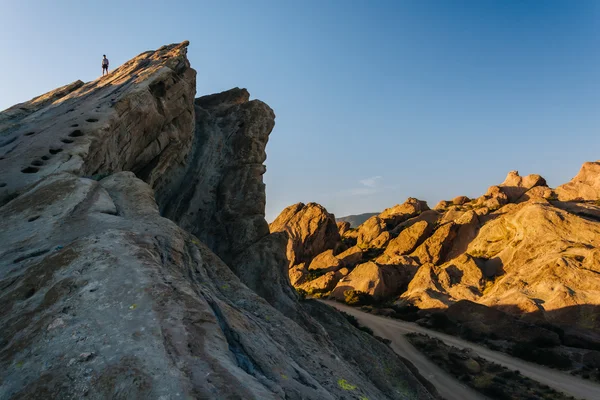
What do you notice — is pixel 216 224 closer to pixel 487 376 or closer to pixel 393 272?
pixel 487 376

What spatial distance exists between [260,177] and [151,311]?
2519 cm

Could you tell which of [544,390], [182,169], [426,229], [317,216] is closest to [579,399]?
[544,390]

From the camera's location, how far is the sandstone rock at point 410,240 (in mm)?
66750

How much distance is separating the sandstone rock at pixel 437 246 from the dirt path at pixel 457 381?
2333 cm

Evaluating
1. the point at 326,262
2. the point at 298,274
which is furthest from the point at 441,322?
the point at 298,274

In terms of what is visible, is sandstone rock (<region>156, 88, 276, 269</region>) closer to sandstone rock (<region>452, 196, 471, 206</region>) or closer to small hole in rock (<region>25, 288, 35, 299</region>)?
small hole in rock (<region>25, 288, 35, 299</region>)

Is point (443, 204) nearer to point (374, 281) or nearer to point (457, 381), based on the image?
point (374, 281)

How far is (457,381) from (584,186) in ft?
254

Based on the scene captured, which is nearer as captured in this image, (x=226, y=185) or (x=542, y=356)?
(x=542, y=356)

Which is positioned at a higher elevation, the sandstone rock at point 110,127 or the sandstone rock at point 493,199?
the sandstone rock at point 493,199

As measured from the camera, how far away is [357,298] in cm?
5419

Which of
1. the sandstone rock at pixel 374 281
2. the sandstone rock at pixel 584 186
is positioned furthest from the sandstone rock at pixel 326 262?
the sandstone rock at pixel 584 186

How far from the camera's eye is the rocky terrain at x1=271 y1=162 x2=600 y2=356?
36438 mm

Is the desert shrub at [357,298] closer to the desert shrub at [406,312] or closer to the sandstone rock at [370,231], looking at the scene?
the desert shrub at [406,312]
